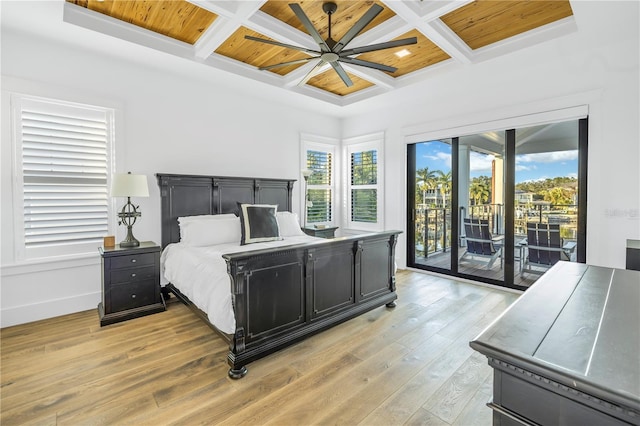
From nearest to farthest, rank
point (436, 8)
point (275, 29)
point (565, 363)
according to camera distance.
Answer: point (565, 363)
point (436, 8)
point (275, 29)

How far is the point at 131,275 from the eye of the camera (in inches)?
130

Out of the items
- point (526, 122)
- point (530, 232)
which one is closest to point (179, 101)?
point (526, 122)

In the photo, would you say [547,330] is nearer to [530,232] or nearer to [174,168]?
[530,232]

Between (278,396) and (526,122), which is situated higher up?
(526,122)

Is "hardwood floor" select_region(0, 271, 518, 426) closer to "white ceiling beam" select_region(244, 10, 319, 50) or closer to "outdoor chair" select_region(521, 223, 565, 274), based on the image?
"outdoor chair" select_region(521, 223, 565, 274)

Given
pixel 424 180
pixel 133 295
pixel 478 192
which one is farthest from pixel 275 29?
pixel 478 192

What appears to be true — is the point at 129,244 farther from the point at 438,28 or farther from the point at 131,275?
the point at 438,28

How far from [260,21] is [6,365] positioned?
3.66 meters

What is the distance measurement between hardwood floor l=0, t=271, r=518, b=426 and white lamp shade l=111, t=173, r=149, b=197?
1.36 meters

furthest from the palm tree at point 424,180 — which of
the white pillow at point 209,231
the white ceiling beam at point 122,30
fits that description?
the white ceiling beam at point 122,30

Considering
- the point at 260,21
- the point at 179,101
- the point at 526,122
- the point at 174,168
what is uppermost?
the point at 260,21

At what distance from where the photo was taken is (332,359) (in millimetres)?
2488

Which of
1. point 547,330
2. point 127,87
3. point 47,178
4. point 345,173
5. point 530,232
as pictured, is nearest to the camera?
point 547,330

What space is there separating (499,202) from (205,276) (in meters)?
4.02
